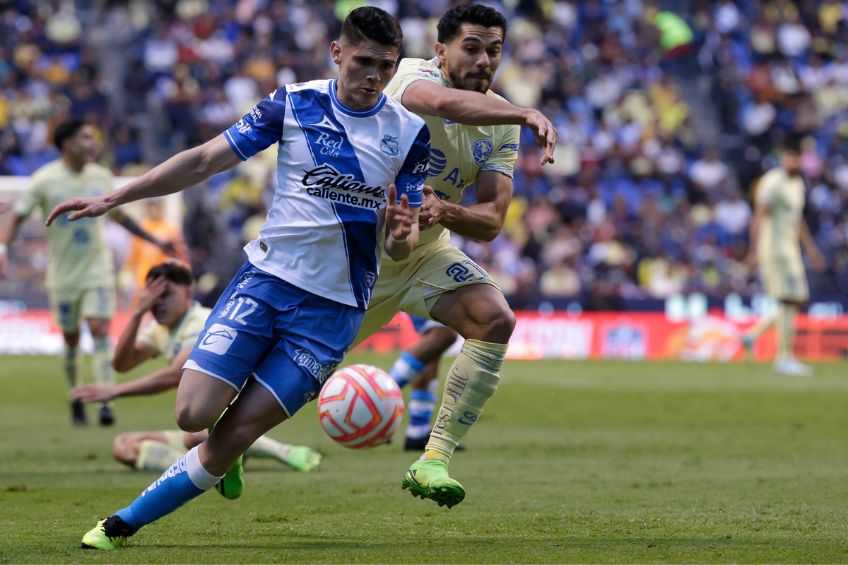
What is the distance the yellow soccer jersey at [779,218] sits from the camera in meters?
19.7

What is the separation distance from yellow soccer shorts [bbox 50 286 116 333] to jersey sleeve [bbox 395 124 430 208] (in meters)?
7.96

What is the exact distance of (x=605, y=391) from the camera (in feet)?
56.7

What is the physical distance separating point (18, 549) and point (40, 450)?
522cm

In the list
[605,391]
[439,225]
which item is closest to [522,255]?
[605,391]

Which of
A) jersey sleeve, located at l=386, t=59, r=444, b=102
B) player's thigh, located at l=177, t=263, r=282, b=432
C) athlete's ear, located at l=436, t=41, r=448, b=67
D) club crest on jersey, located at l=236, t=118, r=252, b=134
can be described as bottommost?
player's thigh, located at l=177, t=263, r=282, b=432

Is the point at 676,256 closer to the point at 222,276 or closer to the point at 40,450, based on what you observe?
the point at 222,276

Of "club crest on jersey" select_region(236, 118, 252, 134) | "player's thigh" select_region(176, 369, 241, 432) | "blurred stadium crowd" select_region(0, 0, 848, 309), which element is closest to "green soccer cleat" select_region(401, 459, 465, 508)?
"player's thigh" select_region(176, 369, 241, 432)

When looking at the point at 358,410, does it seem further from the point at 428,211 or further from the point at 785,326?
the point at 785,326

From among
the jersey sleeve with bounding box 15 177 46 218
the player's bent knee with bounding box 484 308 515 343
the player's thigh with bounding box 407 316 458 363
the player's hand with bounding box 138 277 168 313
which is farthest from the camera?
the jersey sleeve with bounding box 15 177 46 218

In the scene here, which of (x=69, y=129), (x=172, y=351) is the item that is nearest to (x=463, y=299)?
(x=172, y=351)

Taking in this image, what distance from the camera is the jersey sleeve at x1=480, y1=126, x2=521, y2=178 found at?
7703mm

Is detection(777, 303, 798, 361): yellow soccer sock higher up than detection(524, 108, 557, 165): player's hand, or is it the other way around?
detection(524, 108, 557, 165): player's hand

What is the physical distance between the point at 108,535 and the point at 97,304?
25.7ft

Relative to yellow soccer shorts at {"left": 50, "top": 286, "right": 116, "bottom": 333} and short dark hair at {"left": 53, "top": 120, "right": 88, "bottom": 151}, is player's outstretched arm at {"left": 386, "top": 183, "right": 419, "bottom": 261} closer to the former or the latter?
short dark hair at {"left": 53, "top": 120, "right": 88, "bottom": 151}
